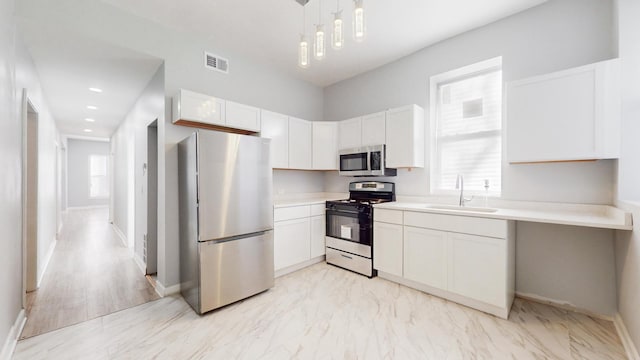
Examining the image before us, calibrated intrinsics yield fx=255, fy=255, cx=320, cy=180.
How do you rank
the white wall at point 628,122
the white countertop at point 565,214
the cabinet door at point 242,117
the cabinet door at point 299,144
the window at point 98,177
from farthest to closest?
the window at point 98,177
the cabinet door at point 299,144
the cabinet door at point 242,117
the white wall at point 628,122
the white countertop at point 565,214

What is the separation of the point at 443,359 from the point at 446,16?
3.23m

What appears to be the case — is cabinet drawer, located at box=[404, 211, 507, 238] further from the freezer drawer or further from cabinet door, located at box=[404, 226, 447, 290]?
the freezer drawer

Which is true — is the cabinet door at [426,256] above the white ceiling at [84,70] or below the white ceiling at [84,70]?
below

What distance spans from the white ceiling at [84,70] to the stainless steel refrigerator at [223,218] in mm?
1220

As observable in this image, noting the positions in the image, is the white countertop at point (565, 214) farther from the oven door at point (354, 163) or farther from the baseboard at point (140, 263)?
the baseboard at point (140, 263)

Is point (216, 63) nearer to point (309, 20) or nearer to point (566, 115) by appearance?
point (309, 20)

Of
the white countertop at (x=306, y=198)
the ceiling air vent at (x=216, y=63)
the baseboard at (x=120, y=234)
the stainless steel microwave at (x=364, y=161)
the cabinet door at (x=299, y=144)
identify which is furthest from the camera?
the baseboard at (x=120, y=234)

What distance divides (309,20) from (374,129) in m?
1.60

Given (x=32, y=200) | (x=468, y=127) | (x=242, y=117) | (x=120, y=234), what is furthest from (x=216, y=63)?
(x=120, y=234)

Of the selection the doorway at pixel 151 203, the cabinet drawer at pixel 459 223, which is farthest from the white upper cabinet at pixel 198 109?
the cabinet drawer at pixel 459 223

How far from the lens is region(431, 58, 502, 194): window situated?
9.82 ft

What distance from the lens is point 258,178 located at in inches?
110

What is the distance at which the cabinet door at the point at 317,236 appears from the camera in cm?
366

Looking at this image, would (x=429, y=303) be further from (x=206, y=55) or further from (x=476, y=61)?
(x=206, y=55)
